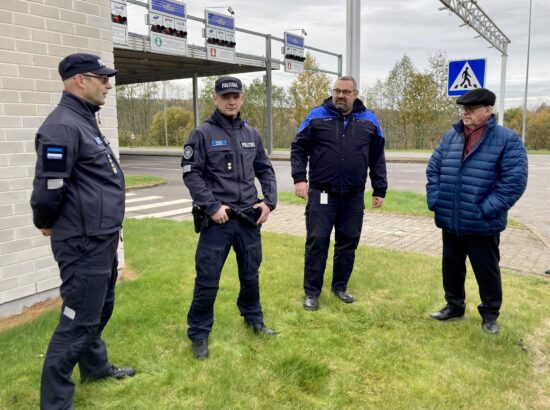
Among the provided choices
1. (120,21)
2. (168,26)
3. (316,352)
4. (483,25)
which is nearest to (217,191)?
(316,352)

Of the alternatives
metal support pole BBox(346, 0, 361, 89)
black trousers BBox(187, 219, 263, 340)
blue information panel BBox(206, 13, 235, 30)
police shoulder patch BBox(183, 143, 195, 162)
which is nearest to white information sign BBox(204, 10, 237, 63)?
blue information panel BBox(206, 13, 235, 30)

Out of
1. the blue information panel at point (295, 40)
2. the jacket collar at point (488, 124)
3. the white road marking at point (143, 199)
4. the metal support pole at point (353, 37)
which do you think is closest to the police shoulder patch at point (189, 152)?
the jacket collar at point (488, 124)

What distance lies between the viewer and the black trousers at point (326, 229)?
4426mm

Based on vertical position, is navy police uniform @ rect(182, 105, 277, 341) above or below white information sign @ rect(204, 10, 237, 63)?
below

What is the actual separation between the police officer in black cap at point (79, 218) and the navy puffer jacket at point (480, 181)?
8.54ft

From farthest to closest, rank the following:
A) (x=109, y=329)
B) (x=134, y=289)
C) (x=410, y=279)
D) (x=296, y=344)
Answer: (x=410, y=279) → (x=134, y=289) → (x=109, y=329) → (x=296, y=344)

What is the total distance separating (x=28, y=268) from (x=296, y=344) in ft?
8.37

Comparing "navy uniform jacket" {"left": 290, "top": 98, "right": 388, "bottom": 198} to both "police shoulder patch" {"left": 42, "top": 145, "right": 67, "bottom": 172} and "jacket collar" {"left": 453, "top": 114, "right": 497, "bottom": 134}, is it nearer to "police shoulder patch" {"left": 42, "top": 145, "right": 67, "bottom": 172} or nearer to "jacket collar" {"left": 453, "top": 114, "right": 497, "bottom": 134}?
"jacket collar" {"left": 453, "top": 114, "right": 497, "bottom": 134}

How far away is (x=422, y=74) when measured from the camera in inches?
1282

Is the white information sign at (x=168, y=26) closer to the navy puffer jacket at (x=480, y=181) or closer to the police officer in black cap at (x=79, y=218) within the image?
the navy puffer jacket at (x=480, y=181)

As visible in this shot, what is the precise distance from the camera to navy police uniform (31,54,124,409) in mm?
2391

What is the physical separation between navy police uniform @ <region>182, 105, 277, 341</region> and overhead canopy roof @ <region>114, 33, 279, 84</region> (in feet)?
49.8

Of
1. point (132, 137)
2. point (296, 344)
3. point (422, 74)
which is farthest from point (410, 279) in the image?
point (132, 137)

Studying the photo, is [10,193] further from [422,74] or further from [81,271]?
[422,74]
